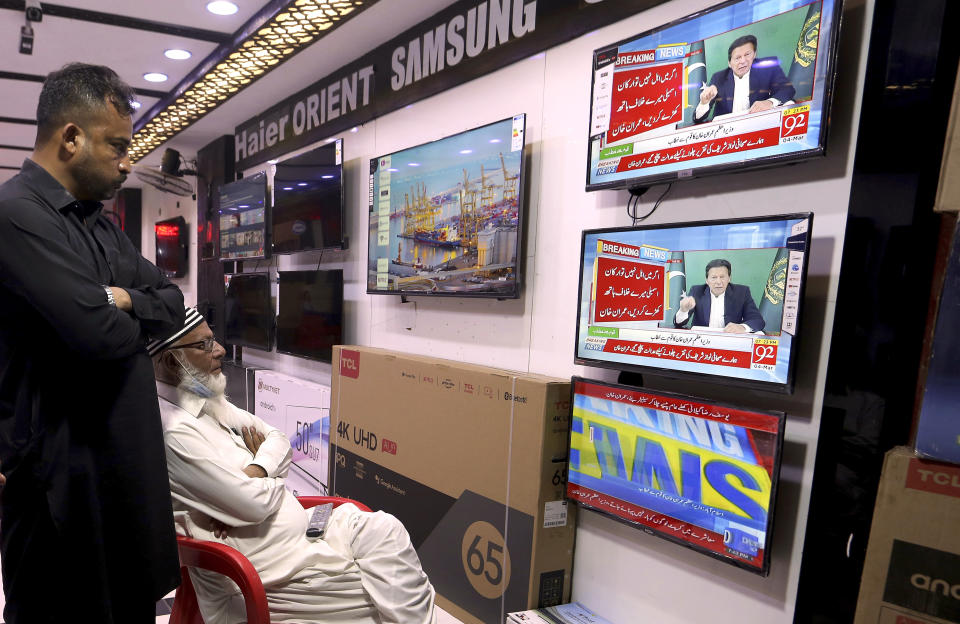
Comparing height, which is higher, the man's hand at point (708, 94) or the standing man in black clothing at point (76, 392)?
the man's hand at point (708, 94)

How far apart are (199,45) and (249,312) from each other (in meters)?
1.99

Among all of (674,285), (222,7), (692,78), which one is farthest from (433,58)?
(674,285)

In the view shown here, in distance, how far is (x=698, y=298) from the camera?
1711mm

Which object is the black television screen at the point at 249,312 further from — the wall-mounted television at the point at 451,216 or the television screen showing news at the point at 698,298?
the television screen showing news at the point at 698,298

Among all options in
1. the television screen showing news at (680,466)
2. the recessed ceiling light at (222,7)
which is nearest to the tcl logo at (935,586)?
the television screen showing news at (680,466)

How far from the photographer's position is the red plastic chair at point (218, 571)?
146 centimetres

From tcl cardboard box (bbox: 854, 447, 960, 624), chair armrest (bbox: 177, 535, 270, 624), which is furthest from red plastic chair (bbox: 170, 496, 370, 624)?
tcl cardboard box (bbox: 854, 447, 960, 624)

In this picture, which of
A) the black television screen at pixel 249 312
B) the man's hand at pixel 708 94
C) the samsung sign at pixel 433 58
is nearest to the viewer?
the man's hand at pixel 708 94

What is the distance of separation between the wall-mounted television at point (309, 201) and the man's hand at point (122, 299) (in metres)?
2.27

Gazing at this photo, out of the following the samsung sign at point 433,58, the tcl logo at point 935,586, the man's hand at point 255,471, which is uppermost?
the samsung sign at point 433,58

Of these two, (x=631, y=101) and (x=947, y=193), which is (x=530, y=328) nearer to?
(x=631, y=101)

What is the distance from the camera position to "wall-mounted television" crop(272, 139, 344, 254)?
142 inches

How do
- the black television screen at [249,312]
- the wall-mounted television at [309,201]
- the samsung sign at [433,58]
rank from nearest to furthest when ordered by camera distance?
the samsung sign at [433,58]
the wall-mounted television at [309,201]
the black television screen at [249,312]

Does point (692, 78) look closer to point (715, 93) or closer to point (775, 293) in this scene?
point (715, 93)
